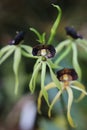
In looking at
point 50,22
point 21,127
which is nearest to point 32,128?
point 21,127

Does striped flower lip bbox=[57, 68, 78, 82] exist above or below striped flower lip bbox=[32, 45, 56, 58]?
below

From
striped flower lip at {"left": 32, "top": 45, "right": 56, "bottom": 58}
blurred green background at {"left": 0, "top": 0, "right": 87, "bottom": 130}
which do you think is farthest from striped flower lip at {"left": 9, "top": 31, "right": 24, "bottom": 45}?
blurred green background at {"left": 0, "top": 0, "right": 87, "bottom": 130}

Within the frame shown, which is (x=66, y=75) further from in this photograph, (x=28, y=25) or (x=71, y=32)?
(x=28, y=25)

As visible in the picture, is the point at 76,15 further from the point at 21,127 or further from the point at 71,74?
the point at 71,74

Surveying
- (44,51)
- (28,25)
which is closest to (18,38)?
(44,51)

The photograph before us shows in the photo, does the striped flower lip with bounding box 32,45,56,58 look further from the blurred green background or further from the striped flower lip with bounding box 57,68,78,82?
the blurred green background

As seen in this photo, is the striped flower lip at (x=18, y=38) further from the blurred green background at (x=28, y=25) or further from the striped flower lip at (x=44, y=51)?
the blurred green background at (x=28, y=25)
